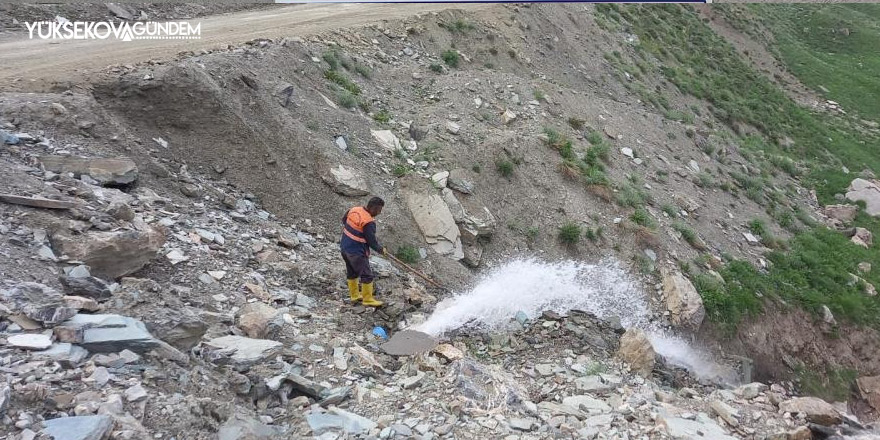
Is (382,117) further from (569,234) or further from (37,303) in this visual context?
(37,303)

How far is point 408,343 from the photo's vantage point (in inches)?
291

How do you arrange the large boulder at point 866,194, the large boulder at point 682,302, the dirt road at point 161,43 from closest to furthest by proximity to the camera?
1. the dirt road at point 161,43
2. the large boulder at point 682,302
3. the large boulder at point 866,194

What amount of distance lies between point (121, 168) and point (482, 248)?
609 cm

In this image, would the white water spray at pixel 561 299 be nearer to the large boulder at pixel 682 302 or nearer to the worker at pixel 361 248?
the large boulder at pixel 682 302

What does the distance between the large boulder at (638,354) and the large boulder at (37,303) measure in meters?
6.94

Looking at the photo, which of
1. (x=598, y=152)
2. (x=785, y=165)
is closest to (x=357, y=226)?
(x=598, y=152)

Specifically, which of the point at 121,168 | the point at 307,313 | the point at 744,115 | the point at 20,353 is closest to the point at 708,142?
the point at 744,115

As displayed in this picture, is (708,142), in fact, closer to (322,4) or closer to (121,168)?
(322,4)

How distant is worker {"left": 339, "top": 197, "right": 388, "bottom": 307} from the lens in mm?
8062

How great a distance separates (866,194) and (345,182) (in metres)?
18.6

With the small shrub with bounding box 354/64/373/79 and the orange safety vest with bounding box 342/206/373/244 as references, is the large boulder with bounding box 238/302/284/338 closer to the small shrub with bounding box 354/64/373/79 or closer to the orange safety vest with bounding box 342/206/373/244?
the orange safety vest with bounding box 342/206/373/244

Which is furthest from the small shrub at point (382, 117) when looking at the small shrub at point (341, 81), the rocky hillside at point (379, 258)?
the small shrub at point (341, 81)

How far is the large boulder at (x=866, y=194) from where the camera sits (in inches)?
735

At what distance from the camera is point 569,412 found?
6254 mm
